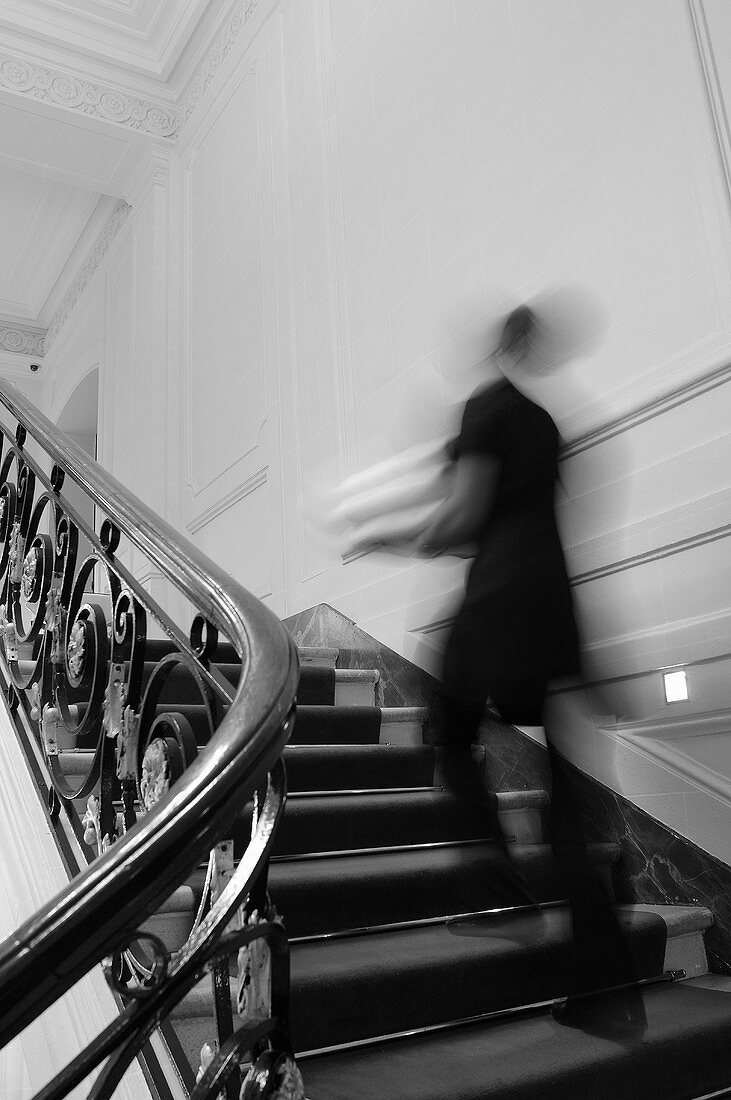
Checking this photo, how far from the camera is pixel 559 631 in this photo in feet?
7.84

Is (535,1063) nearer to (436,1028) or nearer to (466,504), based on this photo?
(436,1028)

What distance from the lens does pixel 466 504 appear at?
8.55 ft

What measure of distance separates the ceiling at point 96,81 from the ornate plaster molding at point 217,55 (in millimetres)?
29

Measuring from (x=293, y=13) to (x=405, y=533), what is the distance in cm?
467

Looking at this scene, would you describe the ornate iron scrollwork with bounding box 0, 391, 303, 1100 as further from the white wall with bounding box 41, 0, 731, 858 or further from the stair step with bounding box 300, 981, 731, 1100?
the white wall with bounding box 41, 0, 731, 858

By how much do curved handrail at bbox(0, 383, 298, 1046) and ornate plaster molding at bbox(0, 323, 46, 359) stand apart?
11.0 meters

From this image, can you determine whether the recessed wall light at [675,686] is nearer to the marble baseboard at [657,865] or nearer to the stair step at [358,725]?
the marble baseboard at [657,865]

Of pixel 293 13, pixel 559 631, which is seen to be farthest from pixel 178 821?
pixel 293 13

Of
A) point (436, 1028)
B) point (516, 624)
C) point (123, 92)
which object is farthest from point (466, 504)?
point (123, 92)

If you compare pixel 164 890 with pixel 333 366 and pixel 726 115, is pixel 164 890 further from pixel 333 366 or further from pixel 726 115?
pixel 333 366

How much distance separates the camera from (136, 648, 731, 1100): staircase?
6.34ft

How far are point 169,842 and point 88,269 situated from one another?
959cm

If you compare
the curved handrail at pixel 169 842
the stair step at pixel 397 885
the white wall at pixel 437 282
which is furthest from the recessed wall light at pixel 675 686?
the curved handrail at pixel 169 842

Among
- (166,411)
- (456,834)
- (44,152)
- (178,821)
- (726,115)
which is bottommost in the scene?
(456,834)
